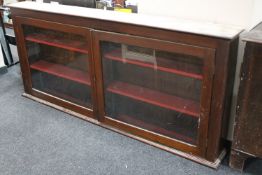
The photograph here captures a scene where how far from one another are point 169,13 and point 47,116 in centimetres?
133

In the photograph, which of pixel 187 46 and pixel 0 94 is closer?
pixel 187 46

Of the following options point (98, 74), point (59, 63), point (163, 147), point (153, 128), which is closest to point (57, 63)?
point (59, 63)

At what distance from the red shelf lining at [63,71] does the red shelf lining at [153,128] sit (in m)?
0.41

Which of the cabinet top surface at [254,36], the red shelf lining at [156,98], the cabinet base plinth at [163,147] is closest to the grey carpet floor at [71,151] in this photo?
the cabinet base plinth at [163,147]

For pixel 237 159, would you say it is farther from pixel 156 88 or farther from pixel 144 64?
pixel 144 64

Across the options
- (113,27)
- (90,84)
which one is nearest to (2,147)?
(90,84)

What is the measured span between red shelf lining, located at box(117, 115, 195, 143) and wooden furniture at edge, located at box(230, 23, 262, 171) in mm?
317

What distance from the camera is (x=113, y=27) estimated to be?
1.93 metres

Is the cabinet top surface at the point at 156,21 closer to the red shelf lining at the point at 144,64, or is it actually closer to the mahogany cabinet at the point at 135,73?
the mahogany cabinet at the point at 135,73

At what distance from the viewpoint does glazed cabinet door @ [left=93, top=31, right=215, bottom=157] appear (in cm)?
177

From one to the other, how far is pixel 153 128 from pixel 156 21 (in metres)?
0.77

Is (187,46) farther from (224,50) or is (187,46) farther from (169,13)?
(169,13)

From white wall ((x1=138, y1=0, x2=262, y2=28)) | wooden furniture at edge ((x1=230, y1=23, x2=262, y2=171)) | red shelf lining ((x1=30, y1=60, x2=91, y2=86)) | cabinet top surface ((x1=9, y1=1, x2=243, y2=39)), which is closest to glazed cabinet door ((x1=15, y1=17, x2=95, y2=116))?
red shelf lining ((x1=30, y1=60, x2=91, y2=86))

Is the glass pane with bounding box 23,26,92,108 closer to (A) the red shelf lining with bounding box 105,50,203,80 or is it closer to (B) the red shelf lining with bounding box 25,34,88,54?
(B) the red shelf lining with bounding box 25,34,88,54
